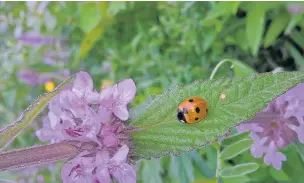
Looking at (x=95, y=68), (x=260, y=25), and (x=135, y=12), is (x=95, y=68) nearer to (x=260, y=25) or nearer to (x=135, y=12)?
(x=135, y=12)

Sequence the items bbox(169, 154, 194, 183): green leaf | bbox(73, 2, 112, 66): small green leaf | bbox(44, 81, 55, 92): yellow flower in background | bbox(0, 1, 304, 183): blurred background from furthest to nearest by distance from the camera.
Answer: bbox(44, 81, 55, 92): yellow flower in background < bbox(73, 2, 112, 66): small green leaf < bbox(0, 1, 304, 183): blurred background < bbox(169, 154, 194, 183): green leaf

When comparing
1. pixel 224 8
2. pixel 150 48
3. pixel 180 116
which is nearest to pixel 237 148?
pixel 180 116

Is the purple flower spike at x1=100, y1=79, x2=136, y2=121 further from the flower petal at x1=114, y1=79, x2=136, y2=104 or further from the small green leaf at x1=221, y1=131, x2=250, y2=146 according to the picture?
the small green leaf at x1=221, y1=131, x2=250, y2=146

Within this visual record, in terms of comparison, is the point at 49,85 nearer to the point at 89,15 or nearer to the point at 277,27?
the point at 89,15

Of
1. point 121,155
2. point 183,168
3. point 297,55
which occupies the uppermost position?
point 297,55

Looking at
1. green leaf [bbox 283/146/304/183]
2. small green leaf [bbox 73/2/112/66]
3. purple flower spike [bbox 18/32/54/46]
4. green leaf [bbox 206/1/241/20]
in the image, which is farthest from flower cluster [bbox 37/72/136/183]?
purple flower spike [bbox 18/32/54/46]

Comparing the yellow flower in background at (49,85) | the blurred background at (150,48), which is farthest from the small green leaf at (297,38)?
the yellow flower in background at (49,85)
